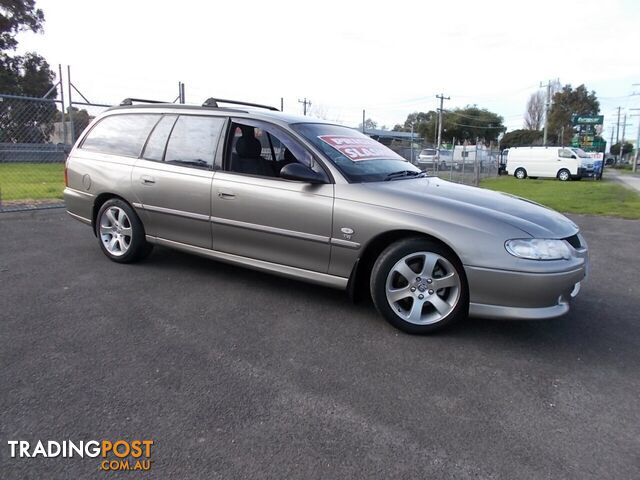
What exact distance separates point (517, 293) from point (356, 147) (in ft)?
6.23

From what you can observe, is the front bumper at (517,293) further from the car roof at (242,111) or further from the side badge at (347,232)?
the car roof at (242,111)

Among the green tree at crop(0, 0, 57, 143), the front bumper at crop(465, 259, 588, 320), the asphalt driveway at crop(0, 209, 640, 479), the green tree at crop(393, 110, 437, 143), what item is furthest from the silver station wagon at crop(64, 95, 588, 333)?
the green tree at crop(393, 110, 437, 143)

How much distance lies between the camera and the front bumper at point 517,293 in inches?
122

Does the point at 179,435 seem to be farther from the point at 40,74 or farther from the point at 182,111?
the point at 40,74

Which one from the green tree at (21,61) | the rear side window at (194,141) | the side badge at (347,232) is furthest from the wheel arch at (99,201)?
the green tree at (21,61)

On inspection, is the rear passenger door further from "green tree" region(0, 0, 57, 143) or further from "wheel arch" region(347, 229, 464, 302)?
"green tree" region(0, 0, 57, 143)

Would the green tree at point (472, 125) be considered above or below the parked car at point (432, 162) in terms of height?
above

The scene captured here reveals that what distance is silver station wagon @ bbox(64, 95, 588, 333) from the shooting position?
320 centimetres

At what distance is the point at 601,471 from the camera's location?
2.09 meters

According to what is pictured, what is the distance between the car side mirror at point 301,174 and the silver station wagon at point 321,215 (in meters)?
0.01

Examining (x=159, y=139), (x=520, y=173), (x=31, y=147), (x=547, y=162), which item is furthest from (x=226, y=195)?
(x=520, y=173)

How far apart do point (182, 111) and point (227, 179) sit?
105 centimetres

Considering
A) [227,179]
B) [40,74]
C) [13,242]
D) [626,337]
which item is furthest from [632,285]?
[40,74]

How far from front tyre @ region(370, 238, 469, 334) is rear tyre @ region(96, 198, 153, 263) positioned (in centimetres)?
265
